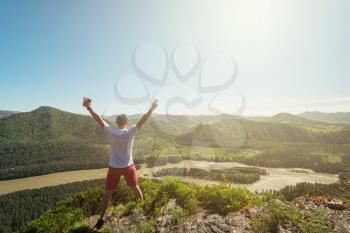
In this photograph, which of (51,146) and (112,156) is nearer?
(112,156)

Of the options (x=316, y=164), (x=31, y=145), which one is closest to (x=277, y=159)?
(x=316, y=164)

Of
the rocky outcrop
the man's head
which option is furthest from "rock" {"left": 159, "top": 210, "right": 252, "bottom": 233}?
the man's head

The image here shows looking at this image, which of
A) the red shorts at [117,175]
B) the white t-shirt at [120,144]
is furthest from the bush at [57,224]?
the white t-shirt at [120,144]

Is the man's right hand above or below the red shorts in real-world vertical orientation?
above

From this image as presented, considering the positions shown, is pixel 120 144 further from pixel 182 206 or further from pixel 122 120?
pixel 182 206

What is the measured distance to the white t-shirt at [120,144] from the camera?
6.63 metres

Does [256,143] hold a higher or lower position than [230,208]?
lower

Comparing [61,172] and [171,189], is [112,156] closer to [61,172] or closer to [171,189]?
[171,189]

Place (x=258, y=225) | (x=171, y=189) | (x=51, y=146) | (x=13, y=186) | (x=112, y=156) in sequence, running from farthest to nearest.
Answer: (x=51, y=146) → (x=13, y=186) → (x=171, y=189) → (x=112, y=156) → (x=258, y=225)

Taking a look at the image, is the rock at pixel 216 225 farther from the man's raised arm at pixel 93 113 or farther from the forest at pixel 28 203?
the forest at pixel 28 203

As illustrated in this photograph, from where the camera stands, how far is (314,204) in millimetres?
8281

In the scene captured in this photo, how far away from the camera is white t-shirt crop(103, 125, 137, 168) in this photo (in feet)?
21.7

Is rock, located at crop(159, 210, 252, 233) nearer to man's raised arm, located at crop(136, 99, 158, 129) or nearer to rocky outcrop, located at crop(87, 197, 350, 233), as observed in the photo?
rocky outcrop, located at crop(87, 197, 350, 233)

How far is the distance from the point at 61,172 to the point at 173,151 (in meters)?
68.7
